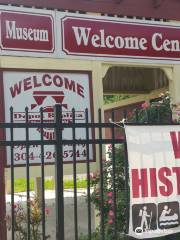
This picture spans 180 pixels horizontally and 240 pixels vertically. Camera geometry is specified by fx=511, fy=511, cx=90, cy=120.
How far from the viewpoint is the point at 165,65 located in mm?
9305

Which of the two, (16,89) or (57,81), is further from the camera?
(57,81)

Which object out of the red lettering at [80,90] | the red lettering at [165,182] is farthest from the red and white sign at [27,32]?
the red lettering at [165,182]

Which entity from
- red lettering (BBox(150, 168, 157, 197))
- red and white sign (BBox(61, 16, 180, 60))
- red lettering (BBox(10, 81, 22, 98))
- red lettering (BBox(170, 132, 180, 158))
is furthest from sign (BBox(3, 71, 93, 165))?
red lettering (BBox(150, 168, 157, 197))

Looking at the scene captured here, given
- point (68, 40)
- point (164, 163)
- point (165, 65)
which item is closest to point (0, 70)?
point (68, 40)

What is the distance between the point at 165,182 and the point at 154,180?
143 mm

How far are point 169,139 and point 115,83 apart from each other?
27.6ft

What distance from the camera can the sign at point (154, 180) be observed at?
Result: 4750mm

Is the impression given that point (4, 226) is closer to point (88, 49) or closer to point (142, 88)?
point (88, 49)

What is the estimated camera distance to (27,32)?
8008mm

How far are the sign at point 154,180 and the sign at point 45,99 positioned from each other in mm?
2909

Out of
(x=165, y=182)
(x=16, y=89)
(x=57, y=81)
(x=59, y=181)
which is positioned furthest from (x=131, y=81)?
(x=59, y=181)

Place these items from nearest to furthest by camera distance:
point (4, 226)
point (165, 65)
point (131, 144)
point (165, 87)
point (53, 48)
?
point (131, 144)
point (4, 226)
point (53, 48)
point (165, 65)
point (165, 87)

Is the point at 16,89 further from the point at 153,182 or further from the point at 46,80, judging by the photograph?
the point at 153,182

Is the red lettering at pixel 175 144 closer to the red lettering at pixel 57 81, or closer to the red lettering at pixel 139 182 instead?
the red lettering at pixel 139 182
